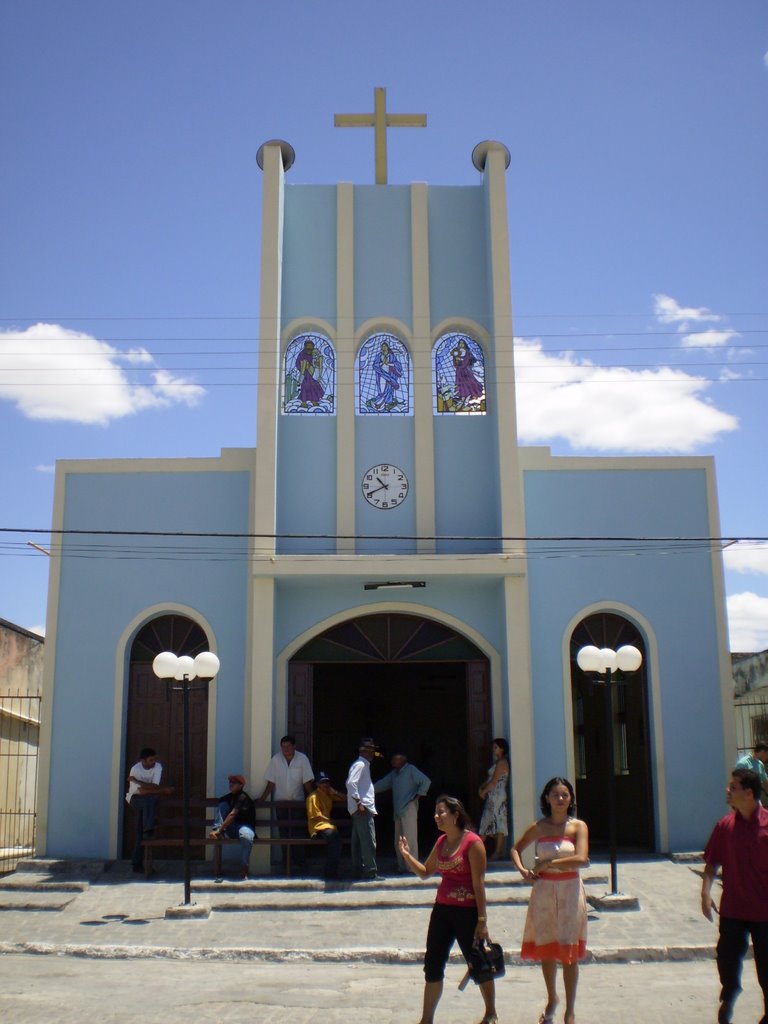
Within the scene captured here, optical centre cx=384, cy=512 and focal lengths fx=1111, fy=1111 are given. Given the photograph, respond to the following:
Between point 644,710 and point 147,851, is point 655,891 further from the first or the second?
point 147,851

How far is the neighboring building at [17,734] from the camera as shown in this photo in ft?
65.0

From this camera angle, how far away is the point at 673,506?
1566 centimetres

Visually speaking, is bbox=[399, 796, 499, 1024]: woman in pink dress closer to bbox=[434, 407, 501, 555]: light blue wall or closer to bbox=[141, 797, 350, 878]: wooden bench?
bbox=[141, 797, 350, 878]: wooden bench

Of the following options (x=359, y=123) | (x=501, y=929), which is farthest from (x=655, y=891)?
(x=359, y=123)

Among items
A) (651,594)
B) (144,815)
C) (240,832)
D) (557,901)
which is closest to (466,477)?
(651,594)

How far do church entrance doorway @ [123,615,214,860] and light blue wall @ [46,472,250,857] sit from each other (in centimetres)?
26

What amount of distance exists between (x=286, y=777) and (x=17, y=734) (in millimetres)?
8830

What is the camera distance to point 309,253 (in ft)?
53.2

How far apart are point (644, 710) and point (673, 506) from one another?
9.45ft

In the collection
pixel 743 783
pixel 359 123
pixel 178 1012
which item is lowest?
pixel 178 1012

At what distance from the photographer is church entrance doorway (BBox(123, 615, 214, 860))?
1493 centimetres

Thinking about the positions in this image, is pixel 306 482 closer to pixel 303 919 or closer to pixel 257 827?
pixel 257 827

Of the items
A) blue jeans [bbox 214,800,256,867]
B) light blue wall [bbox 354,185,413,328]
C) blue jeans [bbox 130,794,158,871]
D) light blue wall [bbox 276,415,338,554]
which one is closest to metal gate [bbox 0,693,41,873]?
blue jeans [bbox 130,794,158,871]

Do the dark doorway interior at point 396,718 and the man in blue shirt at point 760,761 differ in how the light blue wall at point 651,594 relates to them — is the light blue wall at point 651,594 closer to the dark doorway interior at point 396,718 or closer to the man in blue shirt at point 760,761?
the man in blue shirt at point 760,761
